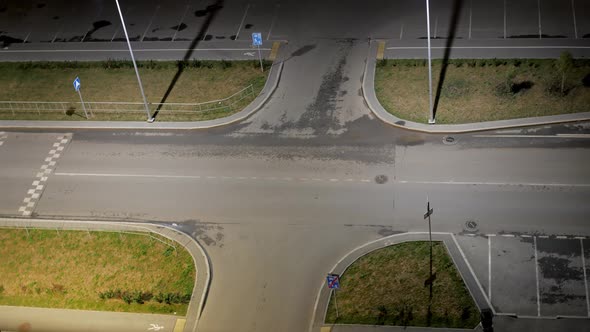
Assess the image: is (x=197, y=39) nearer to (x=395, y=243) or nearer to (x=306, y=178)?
(x=306, y=178)

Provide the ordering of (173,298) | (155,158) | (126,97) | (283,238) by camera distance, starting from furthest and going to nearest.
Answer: (126,97), (155,158), (283,238), (173,298)

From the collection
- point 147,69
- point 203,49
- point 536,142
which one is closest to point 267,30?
point 203,49

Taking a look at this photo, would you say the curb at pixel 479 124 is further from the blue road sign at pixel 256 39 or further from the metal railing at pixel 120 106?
the metal railing at pixel 120 106

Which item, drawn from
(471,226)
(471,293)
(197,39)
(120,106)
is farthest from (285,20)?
(471,293)

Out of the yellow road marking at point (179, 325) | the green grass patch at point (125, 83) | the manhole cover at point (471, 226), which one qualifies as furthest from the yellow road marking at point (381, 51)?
the yellow road marking at point (179, 325)

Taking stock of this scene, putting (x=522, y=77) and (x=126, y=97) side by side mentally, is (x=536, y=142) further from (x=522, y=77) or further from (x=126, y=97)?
(x=126, y=97)

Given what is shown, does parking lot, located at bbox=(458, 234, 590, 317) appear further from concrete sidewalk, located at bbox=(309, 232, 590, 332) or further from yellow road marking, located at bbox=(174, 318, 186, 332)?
yellow road marking, located at bbox=(174, 318, 186, 332)

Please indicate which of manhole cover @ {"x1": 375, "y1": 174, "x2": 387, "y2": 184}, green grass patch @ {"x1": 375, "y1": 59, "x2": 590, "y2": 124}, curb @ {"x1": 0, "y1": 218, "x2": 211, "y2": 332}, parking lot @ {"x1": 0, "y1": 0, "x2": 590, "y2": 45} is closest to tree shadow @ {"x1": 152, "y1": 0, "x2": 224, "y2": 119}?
parking lot @ {"x1": 0, "y1": 0, "x2": 590, "y2": 45}
